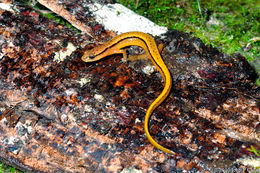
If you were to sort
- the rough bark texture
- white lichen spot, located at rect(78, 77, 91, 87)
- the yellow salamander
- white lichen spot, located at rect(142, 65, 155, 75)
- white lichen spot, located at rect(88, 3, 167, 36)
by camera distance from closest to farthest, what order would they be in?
the rough bark texture
the yellow salamander
white lichen spot, located at rect(78, 77, 91, 87)
white lichen spot, located at rect(142, 65, 155, 75)
white lichen spot, located at rect(88, 3, 167, 36)

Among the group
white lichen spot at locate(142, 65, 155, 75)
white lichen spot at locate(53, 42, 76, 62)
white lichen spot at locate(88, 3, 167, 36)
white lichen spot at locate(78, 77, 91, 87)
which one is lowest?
white lichen spot at locate(78, 77, 91, 87)

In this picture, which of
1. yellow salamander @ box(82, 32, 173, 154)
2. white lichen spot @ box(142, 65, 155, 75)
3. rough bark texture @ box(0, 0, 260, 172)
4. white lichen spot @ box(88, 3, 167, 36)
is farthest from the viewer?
white lichen spot @ box(88, 3, 167, 36)

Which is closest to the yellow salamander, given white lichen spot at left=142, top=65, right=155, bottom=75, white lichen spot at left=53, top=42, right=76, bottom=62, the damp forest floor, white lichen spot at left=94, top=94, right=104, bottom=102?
white lichen spot at left=142, top=65, right=155, bottom=75

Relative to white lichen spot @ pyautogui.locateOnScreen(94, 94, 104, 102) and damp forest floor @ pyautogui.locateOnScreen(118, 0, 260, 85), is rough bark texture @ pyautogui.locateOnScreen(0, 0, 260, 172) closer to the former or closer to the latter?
white lichen spot @ pyautogui.locateOnScreen(94, 94, 104, 102)

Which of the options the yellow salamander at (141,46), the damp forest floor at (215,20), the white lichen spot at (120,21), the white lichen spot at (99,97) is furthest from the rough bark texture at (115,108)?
the damp forest floor at (215,20)

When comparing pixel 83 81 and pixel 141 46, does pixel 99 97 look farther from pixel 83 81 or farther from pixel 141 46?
pixel 141 46

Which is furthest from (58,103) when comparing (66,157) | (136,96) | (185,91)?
(185,91)
